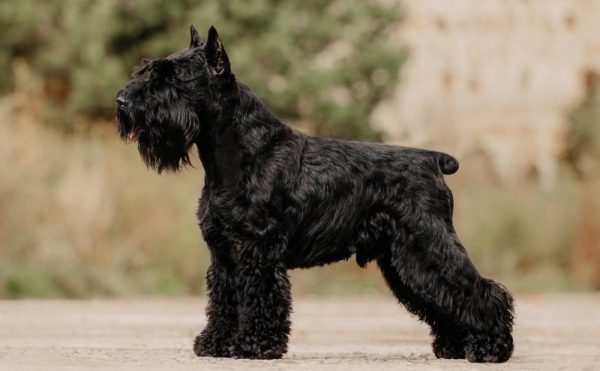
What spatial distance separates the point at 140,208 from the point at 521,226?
6.86 m

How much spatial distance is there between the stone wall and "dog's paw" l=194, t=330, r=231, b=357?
7320cm

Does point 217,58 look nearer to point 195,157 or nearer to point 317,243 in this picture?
point 317,243

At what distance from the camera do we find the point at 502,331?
1082 cm

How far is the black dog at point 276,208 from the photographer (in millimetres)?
10461

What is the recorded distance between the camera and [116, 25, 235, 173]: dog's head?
34.2ft

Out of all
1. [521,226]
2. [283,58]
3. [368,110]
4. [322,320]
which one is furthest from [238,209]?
[368,110]

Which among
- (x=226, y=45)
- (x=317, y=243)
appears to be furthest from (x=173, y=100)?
(x=226, y=45)

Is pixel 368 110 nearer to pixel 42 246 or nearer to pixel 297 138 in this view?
pixel 42 246

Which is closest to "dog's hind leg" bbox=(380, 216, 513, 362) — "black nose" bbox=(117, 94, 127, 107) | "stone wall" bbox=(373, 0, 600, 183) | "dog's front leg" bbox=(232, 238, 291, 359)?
"dog's front leg" bbox=(232, 238, 291, 359)

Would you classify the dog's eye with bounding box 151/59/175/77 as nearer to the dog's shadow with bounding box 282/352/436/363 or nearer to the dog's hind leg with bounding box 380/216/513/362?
the dog's hind leg with bounding box 380/216/513/362

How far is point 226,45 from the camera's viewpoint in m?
38.5

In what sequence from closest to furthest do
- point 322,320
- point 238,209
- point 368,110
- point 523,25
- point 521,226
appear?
1. point 238,209
2. point 322,320
3. point 521,226
4. point 368,110
5. point 523,25

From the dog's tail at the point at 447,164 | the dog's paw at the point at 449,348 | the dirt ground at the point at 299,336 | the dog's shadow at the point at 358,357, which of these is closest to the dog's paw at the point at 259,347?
the dirt ground at the point at 299,336

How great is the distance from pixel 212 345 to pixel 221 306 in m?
0.33
